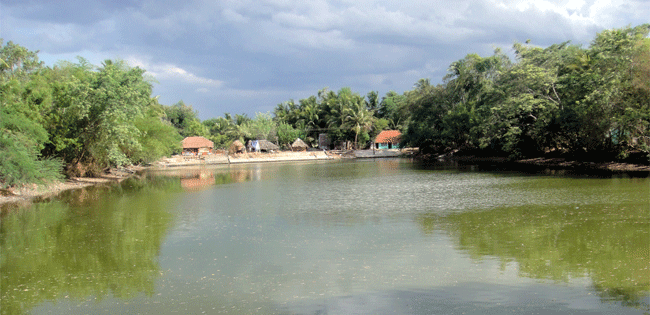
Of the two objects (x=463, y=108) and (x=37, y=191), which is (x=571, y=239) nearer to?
(x=37, y=191)

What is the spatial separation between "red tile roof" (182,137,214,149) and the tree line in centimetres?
2672

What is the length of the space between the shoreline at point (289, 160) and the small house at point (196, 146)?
274 inches

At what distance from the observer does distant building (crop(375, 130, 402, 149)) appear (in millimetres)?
67444

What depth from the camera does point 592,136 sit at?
2812cm

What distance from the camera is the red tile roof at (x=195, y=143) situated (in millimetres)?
65875

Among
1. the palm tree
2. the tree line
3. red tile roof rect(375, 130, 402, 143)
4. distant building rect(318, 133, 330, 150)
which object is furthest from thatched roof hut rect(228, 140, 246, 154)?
the tree line

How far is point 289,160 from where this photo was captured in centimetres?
6216

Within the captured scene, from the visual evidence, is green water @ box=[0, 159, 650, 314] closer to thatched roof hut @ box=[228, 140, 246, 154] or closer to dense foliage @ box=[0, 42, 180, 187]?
dense foliage @ box=[0, 42, 180, 187]

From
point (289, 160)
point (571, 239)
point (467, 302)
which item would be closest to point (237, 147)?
point (289, 160)

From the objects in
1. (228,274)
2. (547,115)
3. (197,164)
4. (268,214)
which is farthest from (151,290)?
(197,164)

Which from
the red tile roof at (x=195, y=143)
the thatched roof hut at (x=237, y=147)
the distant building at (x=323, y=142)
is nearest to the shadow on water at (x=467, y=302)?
the thatched roof hut at (x=237, y=147)

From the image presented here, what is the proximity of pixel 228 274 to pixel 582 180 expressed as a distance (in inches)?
817

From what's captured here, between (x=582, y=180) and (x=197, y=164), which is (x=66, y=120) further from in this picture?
(x=197, y=164)

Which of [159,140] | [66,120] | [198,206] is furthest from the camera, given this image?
[159,140]
